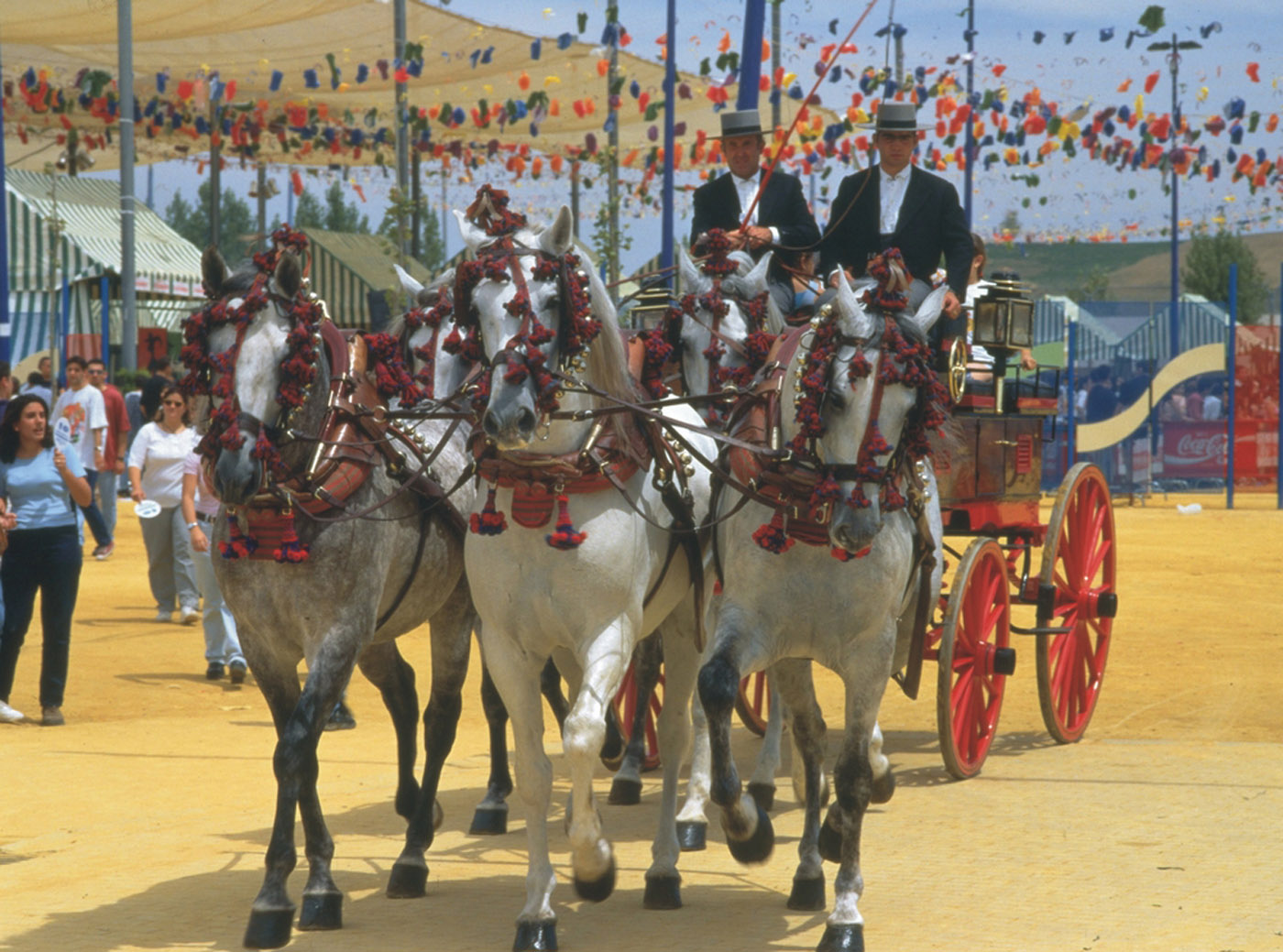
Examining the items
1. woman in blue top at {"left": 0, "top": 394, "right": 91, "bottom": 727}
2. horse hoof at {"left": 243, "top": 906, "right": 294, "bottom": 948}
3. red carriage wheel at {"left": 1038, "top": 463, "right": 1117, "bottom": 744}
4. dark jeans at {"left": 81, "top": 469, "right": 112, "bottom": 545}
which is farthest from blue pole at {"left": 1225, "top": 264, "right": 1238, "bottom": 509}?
horse hoof at {"left": 243, "top": 906, "right": 294, "bottom": 948}

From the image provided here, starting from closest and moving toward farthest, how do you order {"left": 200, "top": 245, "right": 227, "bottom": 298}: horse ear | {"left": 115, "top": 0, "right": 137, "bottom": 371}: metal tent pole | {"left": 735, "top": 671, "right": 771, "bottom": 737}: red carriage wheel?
{"left": 200, "top": 245, "right": 227, "bottom": 298}: horse ear < {"left": 735, "top": 671, "right": 771, "bottom": 737}: red carriage wheel < {"left": 115, "top": 0, "right": 137, "bottom": 371}: metal tent pole

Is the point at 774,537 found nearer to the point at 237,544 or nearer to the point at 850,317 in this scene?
the point at 850,317

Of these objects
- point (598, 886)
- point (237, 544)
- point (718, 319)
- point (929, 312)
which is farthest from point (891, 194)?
point (598, 886)

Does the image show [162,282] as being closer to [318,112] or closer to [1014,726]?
[318,112]

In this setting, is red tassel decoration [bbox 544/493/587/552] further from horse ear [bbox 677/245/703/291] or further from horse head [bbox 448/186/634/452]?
horse ear [bbox 677/245/703/291]

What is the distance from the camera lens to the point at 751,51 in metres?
10.4

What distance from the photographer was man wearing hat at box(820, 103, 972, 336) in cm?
809

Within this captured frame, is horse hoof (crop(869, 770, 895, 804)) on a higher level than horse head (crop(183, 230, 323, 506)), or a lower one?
lower

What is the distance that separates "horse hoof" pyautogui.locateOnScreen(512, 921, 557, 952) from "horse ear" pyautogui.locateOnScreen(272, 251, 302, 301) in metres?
2.49

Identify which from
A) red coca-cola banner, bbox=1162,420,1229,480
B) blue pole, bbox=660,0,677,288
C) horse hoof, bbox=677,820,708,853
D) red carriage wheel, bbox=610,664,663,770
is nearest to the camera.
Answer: horse hoof, bbox=677,820,708,853

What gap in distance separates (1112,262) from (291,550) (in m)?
81.7

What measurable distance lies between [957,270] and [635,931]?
3.92 meters

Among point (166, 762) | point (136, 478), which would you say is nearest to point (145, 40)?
point (136, 478)

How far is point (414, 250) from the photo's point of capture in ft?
85.9
